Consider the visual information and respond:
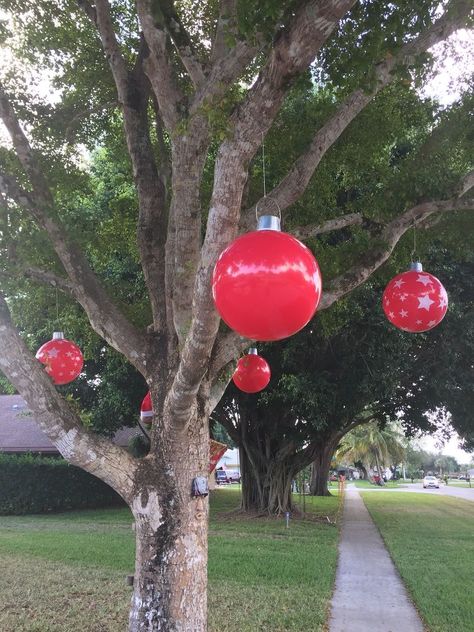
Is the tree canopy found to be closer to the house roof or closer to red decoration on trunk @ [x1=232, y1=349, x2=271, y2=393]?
red decoration on trunk @ [x1=232, y1=349, x2=271, y2=393]

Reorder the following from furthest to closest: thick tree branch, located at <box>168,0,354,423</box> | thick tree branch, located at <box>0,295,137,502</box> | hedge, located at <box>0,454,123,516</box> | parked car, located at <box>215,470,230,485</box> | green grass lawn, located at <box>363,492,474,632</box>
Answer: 1. parked car, located at <box>215,470,230,485</box>
2. hedge, located at <box>0,454,123,516</box>
3. green grass lawn, located at <box>363,492,474,632</box>
4. thick tree branch, located at <box>0,295,137,502</box>
5. thick tree branch, located at <box>168,0,354,423</box>

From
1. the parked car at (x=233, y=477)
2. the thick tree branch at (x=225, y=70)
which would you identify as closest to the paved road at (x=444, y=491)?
the parked car at (x=233, y=477)

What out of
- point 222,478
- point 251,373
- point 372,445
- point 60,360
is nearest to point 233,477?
point 222,478

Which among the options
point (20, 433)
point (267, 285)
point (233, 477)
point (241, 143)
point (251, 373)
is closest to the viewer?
point (267, 285)

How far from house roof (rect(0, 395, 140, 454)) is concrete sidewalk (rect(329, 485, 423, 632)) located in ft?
32.9

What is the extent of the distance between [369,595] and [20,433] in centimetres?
1616

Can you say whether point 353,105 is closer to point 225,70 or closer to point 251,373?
point 225,70

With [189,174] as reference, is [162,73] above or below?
above

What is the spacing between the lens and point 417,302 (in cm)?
418

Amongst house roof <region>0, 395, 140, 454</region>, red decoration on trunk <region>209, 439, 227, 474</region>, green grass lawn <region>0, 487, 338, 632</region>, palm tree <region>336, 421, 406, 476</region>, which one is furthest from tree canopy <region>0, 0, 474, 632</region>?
palm tree <region>336, 421, 406, 476</region>

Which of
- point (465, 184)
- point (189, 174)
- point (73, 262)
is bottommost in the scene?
point (73, 262)

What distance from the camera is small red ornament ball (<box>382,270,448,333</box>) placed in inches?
165

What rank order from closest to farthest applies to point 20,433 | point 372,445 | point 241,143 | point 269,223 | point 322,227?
point 269,223, point 241,143, point 322,227, point 20,433, point 372,445

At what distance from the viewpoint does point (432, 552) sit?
33.1ft
